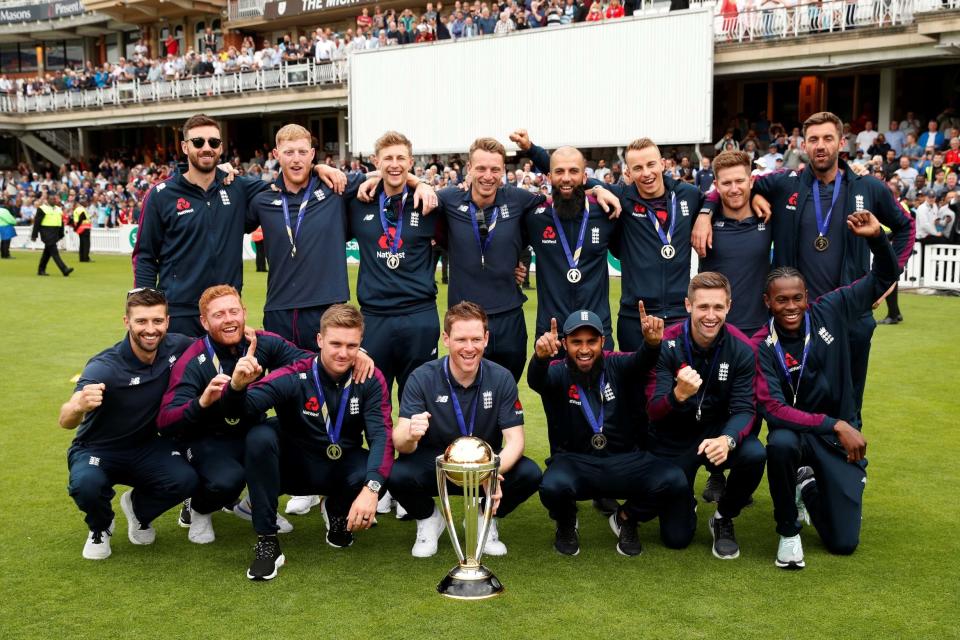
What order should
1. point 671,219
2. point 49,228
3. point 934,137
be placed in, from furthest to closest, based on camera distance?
point 49,228, point 934,137, point 671,219

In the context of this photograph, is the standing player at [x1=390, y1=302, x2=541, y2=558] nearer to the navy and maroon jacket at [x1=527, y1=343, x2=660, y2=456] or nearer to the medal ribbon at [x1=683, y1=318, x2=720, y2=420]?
the navy and maroon jacket at [x1=527, y1=343, x2=660, y2=456]

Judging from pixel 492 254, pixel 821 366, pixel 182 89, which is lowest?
pixel 821 366

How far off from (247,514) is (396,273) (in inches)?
66.4

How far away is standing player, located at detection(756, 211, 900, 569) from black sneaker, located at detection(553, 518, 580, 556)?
40.9 inches

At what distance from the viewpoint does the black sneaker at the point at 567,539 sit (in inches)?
199

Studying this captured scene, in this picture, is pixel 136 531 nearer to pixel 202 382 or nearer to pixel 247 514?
pixel 247 514

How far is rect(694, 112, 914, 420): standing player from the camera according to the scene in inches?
223

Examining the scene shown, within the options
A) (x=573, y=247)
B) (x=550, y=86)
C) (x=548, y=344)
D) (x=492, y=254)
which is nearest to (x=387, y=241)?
(x=492, y=254)

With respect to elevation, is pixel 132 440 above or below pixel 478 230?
below

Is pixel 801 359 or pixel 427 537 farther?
pixel 801 359

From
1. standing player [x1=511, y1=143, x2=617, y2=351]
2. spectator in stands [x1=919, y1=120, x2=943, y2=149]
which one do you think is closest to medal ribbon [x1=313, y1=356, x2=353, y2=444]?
standing player [x1=511, y1=143, x2=617, y2=351]

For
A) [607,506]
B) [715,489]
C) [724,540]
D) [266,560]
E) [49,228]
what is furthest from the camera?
[49,228]

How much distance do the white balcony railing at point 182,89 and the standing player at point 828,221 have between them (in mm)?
27301

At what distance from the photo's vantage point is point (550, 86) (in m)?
25.3
